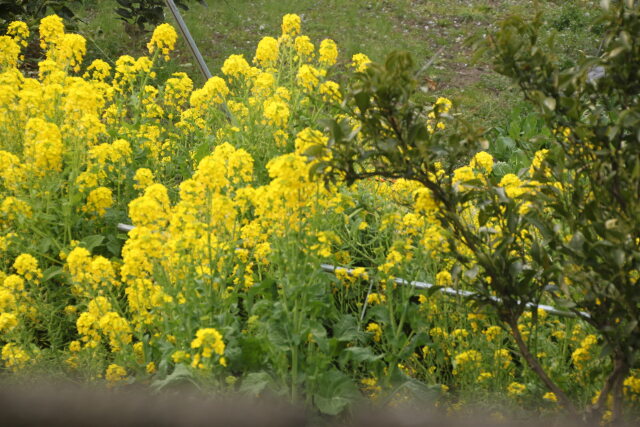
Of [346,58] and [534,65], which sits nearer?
[534,65]

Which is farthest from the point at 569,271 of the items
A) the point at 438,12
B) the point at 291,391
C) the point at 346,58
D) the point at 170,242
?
the point at 438,12

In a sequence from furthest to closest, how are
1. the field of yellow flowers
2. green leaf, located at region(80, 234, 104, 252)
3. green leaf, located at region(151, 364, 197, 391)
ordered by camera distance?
1. green leaf, located at region(80, 234, 104, 252)
2. the field of yellow flowers
3. green leaf, located at region(151, 364, 197, 391)

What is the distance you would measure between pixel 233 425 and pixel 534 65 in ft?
4.49

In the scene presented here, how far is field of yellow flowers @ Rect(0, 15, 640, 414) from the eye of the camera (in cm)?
224

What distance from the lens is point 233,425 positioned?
96 cm

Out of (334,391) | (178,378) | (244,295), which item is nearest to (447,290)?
(334,391)

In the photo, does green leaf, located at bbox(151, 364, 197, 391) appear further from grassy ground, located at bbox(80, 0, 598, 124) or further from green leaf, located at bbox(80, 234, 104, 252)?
grassy ground, located at bbox(80, 0, 598, 124)

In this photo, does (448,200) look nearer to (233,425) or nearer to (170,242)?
(170,242)

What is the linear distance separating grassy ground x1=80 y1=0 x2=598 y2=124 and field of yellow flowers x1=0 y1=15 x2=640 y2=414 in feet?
13.2

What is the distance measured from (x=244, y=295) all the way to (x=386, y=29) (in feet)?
21.9

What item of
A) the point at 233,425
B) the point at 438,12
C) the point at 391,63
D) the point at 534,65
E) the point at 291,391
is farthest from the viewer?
the point at 438,12

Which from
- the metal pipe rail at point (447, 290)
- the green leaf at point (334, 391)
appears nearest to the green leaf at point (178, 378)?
the green leaf at point (334, 391)

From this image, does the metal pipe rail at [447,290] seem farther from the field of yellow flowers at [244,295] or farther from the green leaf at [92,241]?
the green leaf at [92,241]

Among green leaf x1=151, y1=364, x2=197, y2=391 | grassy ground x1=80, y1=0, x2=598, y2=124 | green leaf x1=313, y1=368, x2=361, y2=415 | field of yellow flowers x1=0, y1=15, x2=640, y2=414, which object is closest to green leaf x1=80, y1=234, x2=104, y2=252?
field of yellow flowers x1=0, y1=15, x2=640, y2=414
